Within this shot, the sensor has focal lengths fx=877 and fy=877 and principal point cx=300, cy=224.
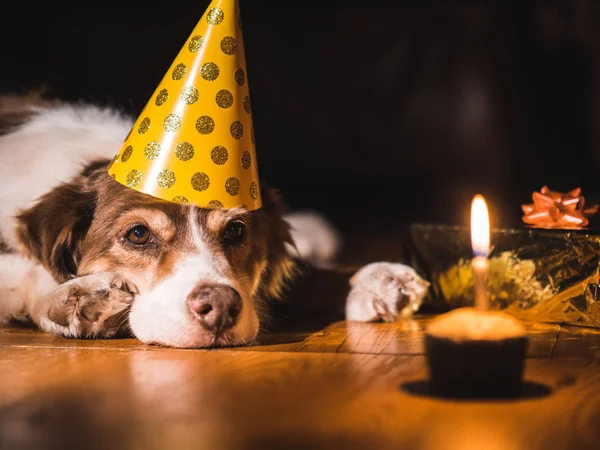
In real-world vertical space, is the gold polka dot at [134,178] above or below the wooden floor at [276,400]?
above

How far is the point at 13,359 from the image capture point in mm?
1734

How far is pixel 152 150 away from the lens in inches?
78.7

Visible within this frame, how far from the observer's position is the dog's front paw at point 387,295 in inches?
93.4

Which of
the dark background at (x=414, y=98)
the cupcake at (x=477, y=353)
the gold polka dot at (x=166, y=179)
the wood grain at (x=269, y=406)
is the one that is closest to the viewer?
the wood grain at (x=269, y=406)

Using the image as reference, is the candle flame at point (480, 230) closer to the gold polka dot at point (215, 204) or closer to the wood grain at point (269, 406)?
the wood grain at point (269, 406)

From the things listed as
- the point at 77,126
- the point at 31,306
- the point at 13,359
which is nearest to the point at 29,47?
the point at 77,126

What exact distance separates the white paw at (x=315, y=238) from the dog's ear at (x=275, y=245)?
175 mm

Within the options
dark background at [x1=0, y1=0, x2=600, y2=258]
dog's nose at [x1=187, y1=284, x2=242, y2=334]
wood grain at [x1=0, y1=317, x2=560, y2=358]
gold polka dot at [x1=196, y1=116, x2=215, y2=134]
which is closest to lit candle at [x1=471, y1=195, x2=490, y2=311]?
wood grain at [x1=0, y1=317, x2=560, y2=358]

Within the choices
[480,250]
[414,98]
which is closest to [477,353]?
[480,250]

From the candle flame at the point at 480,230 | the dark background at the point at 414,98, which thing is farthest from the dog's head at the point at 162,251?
the dark background at the point at 414,98

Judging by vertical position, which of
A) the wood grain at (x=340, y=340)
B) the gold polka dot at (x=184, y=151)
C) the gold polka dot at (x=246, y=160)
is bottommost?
the wood grain at (x=340, y=340)

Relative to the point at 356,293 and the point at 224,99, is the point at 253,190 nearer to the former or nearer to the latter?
the point at 224,99

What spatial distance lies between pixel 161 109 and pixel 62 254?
0.51m

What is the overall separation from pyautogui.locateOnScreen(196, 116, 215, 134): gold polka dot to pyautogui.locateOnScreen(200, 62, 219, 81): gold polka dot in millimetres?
97
